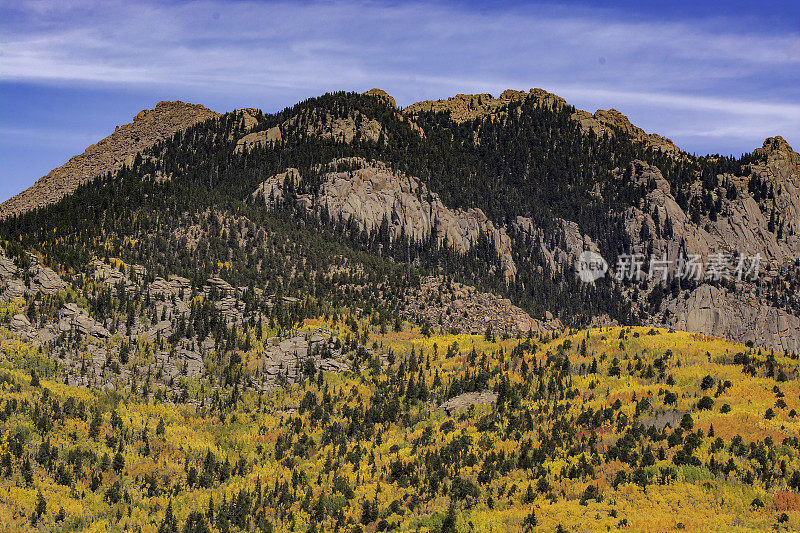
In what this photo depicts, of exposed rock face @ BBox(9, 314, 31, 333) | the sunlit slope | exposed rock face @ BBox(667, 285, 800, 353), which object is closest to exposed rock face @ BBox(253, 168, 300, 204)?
the sunlit slope

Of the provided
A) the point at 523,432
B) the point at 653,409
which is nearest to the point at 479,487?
the point at 523,432

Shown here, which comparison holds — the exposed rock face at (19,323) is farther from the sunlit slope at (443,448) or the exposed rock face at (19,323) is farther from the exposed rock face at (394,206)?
the exposed rock face at (394,206)

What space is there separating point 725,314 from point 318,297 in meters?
116

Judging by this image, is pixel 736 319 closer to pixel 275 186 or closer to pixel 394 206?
pixel 394 206

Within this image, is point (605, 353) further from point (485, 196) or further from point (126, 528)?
point (485, 196)

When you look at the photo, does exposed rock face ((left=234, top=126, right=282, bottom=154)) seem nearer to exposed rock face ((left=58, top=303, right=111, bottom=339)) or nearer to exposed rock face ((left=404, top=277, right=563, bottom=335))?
exposed rock face ((left=404, top=277, right=563, bottom=335))

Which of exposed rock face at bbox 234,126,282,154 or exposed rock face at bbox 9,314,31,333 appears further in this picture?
exposed rock face at bbox 234,126,282,154

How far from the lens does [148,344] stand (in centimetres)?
8700

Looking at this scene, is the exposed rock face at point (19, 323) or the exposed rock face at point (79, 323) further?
the exposed rock face at point (79, 323)

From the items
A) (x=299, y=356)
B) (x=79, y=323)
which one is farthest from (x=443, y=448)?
(x=79, y=323)

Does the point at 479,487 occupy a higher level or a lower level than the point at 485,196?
lower

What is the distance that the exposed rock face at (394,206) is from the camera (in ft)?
528

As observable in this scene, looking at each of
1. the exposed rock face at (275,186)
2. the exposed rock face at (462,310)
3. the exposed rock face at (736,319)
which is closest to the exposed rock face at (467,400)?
the exposed rock face at (462,310)

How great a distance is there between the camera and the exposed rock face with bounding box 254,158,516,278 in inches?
6334
